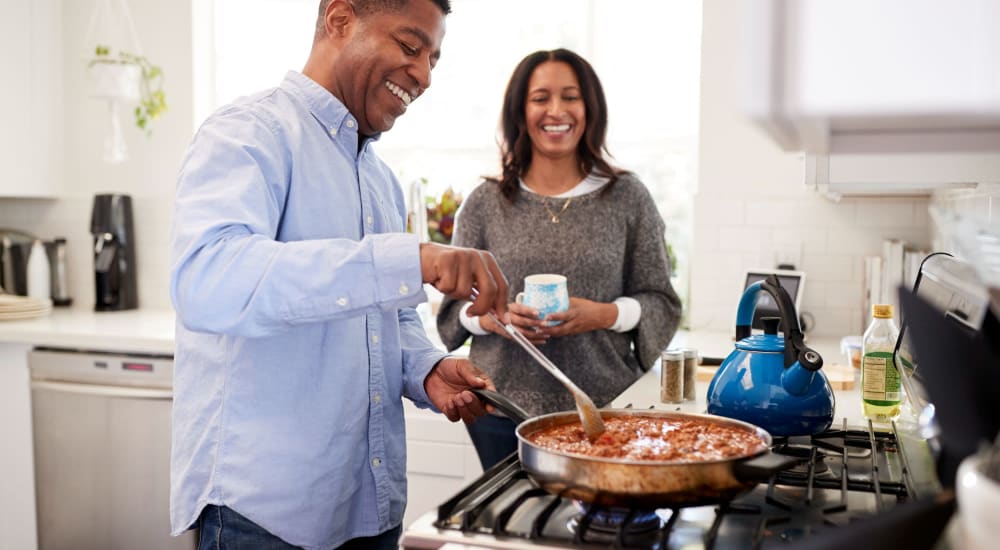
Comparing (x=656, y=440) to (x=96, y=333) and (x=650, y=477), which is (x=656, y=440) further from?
(x=96, y=333)

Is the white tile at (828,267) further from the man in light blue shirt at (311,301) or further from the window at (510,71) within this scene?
the man in light blue shirt at (311,301)

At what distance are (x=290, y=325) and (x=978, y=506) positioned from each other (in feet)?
3.24

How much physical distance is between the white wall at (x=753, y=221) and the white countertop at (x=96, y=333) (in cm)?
198

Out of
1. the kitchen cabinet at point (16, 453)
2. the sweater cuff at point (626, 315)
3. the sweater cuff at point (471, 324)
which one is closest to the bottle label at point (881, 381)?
the sweater cuff at point (626, 315)

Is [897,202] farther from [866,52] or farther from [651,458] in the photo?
[866,52]

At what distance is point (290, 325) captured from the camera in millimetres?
1377

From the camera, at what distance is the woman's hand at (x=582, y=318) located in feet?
7.72

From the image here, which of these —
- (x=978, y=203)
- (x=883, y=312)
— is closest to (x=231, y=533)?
(x=883, y=312)

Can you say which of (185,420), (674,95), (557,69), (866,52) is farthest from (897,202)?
(866,52)

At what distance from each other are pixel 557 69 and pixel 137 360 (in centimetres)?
181

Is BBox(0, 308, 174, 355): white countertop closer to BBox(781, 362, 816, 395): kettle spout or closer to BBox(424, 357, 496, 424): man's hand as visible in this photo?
BBox(424, 357, 496, 424): man's hand

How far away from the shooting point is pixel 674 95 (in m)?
3.81

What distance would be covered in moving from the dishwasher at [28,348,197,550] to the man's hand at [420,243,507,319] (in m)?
2.10

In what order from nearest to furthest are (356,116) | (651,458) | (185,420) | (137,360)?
(651,458)
(185,420)
(356,116)
(137,360)
